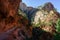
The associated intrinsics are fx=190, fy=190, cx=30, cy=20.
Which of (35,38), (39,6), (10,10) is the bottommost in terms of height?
(35,38)

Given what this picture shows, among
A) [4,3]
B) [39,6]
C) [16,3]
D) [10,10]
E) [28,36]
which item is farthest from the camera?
[39,6]

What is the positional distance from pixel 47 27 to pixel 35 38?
20.0ft

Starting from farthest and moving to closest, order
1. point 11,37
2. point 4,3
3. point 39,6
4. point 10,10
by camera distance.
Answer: point 39,6, point 10,10, point 4,3, point 11,37

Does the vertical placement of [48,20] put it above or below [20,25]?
above

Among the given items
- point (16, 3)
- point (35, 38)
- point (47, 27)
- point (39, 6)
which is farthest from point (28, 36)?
A: point (39, 6)

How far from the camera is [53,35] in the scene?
49.1 meters

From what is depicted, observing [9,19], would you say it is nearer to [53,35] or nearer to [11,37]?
[53,35]

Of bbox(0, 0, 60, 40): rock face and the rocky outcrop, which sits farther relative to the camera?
the rocky outcrop

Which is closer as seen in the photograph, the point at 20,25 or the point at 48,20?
the point at 20,25

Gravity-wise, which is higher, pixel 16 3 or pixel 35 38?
pixel 16 3

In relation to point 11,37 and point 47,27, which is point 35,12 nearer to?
point 47,27

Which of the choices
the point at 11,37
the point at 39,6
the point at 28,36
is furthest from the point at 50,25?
the point at 11,37

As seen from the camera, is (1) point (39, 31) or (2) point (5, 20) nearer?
(2) point (5, 20)

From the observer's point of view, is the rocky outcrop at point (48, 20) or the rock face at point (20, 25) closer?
the rock face at point (20, 25)
